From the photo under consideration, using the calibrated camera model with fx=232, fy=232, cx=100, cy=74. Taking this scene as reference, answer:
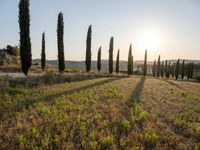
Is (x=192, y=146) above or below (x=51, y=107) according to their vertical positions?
below

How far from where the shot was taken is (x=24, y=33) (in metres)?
31.2

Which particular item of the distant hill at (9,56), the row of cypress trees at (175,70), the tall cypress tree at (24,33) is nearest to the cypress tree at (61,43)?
the distant hill at (9,56)

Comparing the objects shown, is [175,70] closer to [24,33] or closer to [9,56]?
[9,56]

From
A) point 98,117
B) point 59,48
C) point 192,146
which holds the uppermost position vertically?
point 59,48

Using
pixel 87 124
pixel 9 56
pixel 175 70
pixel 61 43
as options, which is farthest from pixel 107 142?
pixel 175 70

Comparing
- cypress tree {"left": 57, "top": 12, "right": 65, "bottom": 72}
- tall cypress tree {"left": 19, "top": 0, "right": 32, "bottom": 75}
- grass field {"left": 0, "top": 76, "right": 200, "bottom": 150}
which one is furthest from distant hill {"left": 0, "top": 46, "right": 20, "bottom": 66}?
grass field {"left": 0, "top": 76, "right": 200, "bottom": 150}

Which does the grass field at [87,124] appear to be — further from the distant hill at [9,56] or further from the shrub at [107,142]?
the distant hill at [9,56]

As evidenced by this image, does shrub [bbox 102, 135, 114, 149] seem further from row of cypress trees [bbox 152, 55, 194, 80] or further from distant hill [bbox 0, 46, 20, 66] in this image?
row of cypress trees [bbox 152, 55, 194, 80]

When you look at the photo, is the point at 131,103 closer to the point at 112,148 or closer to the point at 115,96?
the point at 115,96

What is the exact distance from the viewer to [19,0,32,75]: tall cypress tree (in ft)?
102

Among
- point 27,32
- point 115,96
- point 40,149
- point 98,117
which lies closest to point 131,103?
point 115,96

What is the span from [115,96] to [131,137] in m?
8.85

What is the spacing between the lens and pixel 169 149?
31.5 feet

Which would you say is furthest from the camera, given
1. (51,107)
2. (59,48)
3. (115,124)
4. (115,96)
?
(59,48)
